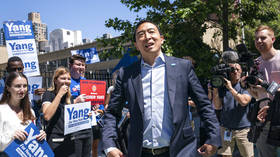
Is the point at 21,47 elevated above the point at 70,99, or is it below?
above

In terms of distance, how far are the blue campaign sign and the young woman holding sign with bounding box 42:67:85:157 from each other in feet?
8.84

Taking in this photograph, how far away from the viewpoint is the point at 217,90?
5.26 meters

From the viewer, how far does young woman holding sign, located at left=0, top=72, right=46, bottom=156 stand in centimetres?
341

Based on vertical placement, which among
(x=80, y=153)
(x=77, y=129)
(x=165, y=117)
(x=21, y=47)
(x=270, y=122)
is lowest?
(x=80, y=153)

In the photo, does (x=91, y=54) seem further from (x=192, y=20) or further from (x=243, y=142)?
(x=243, y=142)

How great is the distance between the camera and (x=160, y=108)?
254 cm

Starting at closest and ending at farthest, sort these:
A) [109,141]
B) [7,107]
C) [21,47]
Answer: [109,141]
[7,107]
[21,47]

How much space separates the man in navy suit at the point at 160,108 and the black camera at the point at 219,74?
1.20 meters

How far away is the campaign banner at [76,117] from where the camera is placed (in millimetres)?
4238

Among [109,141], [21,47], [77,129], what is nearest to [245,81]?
[109,141]

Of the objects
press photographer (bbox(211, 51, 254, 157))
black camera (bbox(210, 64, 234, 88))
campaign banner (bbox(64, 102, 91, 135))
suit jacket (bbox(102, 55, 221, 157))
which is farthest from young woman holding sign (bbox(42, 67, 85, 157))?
press photographer (bbox(211, 51, 254, 157))

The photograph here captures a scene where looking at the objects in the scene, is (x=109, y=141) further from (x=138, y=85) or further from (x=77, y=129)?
(x=77, y=129)

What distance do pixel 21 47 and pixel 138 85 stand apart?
473 cm

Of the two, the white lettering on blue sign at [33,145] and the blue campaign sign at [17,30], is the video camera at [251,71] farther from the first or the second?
the blue campaign sign at [17,30]
